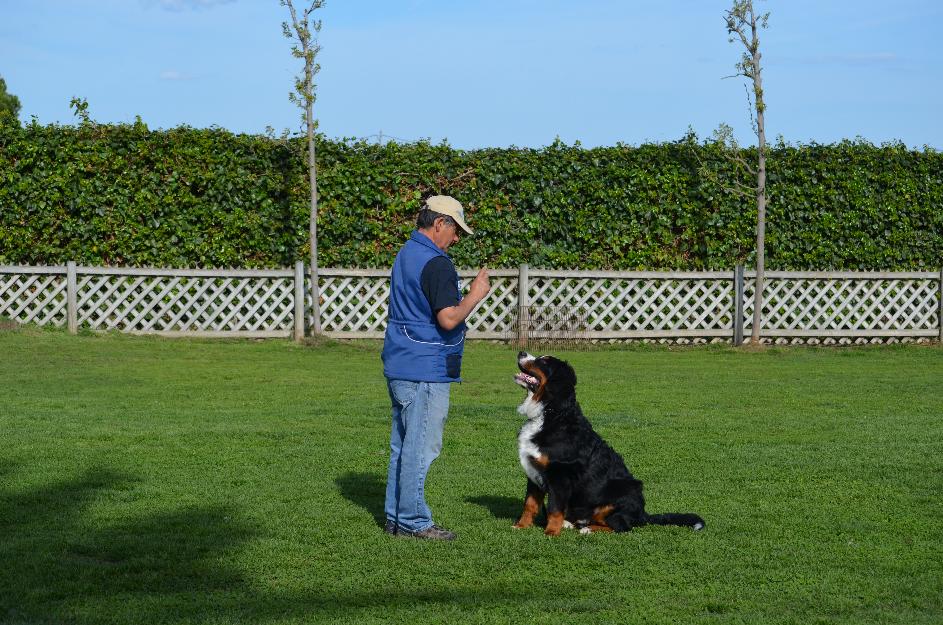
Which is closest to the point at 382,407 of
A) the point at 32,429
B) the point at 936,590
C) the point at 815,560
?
the point at 32,429

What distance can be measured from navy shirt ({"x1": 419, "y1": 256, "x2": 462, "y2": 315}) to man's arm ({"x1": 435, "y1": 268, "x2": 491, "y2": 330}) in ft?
0.12

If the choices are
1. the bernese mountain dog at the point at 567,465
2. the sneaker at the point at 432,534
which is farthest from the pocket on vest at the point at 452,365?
the sneaker at the point at 432,534

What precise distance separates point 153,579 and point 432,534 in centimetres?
151

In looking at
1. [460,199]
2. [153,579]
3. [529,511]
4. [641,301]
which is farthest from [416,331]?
[641,301]

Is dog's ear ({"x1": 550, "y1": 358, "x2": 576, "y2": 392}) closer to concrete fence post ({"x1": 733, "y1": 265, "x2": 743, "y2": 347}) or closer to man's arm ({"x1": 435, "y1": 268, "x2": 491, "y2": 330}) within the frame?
man's arm ({"x1": 435, "y1": 268, "x2": 491, "y2": 330})

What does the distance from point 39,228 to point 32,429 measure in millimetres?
8314

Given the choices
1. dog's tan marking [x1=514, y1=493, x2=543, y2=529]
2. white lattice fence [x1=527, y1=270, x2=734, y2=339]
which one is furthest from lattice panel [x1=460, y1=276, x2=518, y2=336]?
dog's tan marking [x1=514, y1=493, x2=543, y2=529]

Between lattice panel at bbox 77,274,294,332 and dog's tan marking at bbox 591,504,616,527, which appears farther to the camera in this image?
lattice panel at bbox 77,274,294,332

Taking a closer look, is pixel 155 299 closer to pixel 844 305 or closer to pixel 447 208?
pixel 844 305

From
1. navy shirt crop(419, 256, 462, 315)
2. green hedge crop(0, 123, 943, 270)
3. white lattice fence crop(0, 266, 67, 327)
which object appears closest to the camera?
navy shirt crop(419, 256, 462, 315)

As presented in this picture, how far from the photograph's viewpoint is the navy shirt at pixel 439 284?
566 centimetres

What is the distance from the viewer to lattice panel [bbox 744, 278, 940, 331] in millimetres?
18641

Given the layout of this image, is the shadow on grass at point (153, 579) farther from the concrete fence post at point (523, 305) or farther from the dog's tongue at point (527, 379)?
the concrete fence post at point (523, 305)

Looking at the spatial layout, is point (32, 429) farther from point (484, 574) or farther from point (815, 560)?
point (815, 560)
